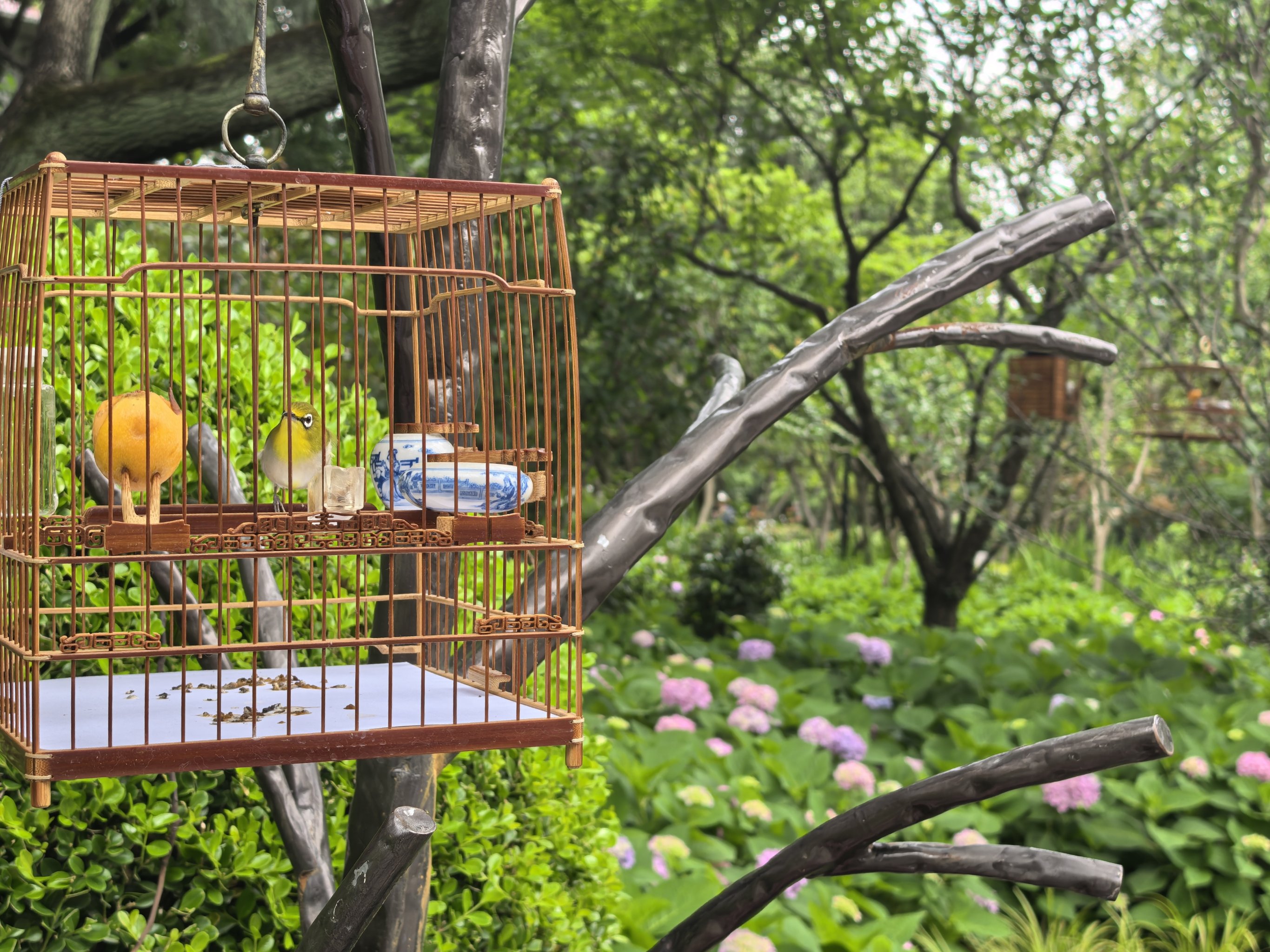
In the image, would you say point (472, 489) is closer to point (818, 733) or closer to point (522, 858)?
point (522, 858)

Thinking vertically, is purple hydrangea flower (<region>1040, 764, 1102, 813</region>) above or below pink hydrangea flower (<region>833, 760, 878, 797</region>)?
below

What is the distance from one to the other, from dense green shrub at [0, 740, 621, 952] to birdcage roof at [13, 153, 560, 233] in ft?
3.06

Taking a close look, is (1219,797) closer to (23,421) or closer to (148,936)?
(148,936)

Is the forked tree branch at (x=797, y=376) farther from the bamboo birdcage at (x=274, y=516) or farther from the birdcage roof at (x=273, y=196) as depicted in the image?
the birdcage roof at (x=273, y=196)

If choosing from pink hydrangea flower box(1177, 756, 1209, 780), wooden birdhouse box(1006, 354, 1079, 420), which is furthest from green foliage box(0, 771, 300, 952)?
wooden birdhouse box(1006, 354, 1079, 420)

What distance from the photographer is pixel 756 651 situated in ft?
21.8

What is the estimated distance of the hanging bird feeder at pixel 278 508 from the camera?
3.76 ft

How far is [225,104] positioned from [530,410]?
3559 millimetres

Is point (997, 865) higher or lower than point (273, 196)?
lower

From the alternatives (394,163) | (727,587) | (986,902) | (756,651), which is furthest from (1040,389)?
(394,163)

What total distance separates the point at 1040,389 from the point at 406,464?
588cm

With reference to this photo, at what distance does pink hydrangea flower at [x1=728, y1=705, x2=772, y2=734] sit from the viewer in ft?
16.2

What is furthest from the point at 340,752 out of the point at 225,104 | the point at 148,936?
the point at 225,104

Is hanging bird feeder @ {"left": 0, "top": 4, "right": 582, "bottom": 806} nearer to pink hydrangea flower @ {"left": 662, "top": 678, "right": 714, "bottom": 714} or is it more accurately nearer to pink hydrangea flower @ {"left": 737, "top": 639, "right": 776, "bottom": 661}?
pink hydrangea flower @ {"left": 662, "top": 678, "right": 714, "bottom": 714}
